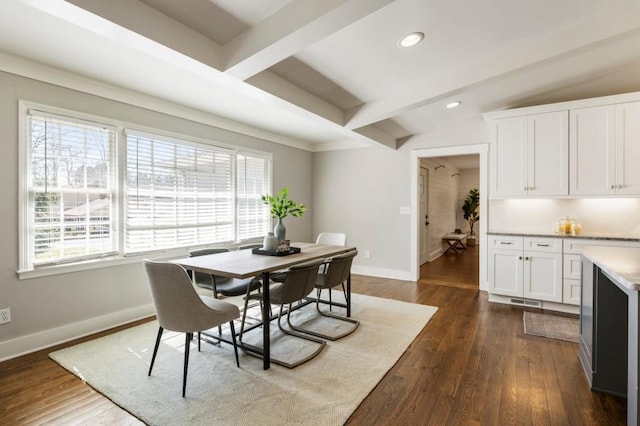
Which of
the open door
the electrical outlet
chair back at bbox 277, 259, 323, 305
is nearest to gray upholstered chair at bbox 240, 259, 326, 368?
chair back at bbox 277, 259, 323, 305

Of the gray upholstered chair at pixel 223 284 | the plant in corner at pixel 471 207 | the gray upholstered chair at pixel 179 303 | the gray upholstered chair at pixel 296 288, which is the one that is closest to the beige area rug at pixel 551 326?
A: the gray upholstered chair at pixel 296 288

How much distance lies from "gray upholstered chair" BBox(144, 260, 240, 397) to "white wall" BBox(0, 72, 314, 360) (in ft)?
4.70

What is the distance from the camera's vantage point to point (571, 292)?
12.2 feet

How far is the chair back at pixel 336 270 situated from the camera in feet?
10.4

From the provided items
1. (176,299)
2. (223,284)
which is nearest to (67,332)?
(223,284)

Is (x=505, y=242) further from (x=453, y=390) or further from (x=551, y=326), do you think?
(x=453, y=390)

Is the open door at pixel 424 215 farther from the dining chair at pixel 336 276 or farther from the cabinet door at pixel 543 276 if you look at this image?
the dining chair at pixel 336 276

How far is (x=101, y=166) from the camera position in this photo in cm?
318

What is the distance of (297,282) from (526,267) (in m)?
3.06

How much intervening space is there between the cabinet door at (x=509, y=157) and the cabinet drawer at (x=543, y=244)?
2.07ft

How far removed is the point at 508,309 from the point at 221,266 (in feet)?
11.5

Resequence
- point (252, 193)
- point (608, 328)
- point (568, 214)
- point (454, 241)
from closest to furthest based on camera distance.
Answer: point (608, 328) < point (568, 214) < point (252, 193) < point (454, 241)

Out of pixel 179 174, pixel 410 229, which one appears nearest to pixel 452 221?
pixel 410 229

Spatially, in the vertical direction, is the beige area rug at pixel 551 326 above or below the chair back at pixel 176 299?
below
